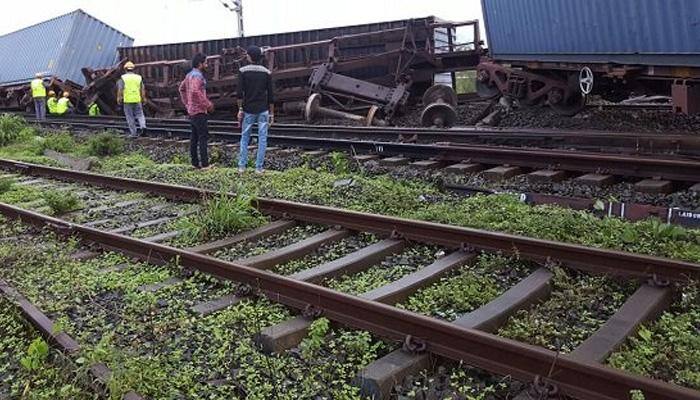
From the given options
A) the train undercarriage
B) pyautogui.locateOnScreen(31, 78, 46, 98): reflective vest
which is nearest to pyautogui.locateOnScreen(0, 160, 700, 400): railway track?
the train undercarriage

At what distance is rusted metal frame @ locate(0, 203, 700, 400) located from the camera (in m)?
2.75

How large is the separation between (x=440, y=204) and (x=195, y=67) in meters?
5.17

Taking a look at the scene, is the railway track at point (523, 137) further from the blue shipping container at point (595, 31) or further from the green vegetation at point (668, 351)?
the green vegetation at point (668, 351)

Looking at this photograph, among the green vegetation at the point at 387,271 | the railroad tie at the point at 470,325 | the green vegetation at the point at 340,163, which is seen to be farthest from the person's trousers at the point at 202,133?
the railroad tie at the point at 470,325

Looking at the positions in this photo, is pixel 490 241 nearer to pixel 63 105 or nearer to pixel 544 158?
pixel 544 158

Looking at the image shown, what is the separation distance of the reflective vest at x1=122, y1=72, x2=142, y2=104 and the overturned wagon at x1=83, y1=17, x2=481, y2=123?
3103 millimetres

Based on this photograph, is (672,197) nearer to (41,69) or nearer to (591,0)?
(591,0)

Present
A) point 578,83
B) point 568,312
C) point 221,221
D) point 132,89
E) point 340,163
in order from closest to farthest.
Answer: point 568,312 → point 221,221 → point 340,163 → point 578,83 → point 132,89

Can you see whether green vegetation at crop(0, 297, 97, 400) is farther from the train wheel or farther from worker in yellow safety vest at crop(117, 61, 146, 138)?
worker in yellow safety vest at crop(117, 61, 146, 138)

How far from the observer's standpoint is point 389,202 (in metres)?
6.73

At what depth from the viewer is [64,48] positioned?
24781 mm

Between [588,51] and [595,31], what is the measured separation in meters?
0.42

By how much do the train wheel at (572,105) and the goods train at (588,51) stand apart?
19mm

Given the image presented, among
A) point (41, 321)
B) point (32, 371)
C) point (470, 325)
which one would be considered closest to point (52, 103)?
point (41, 321)
